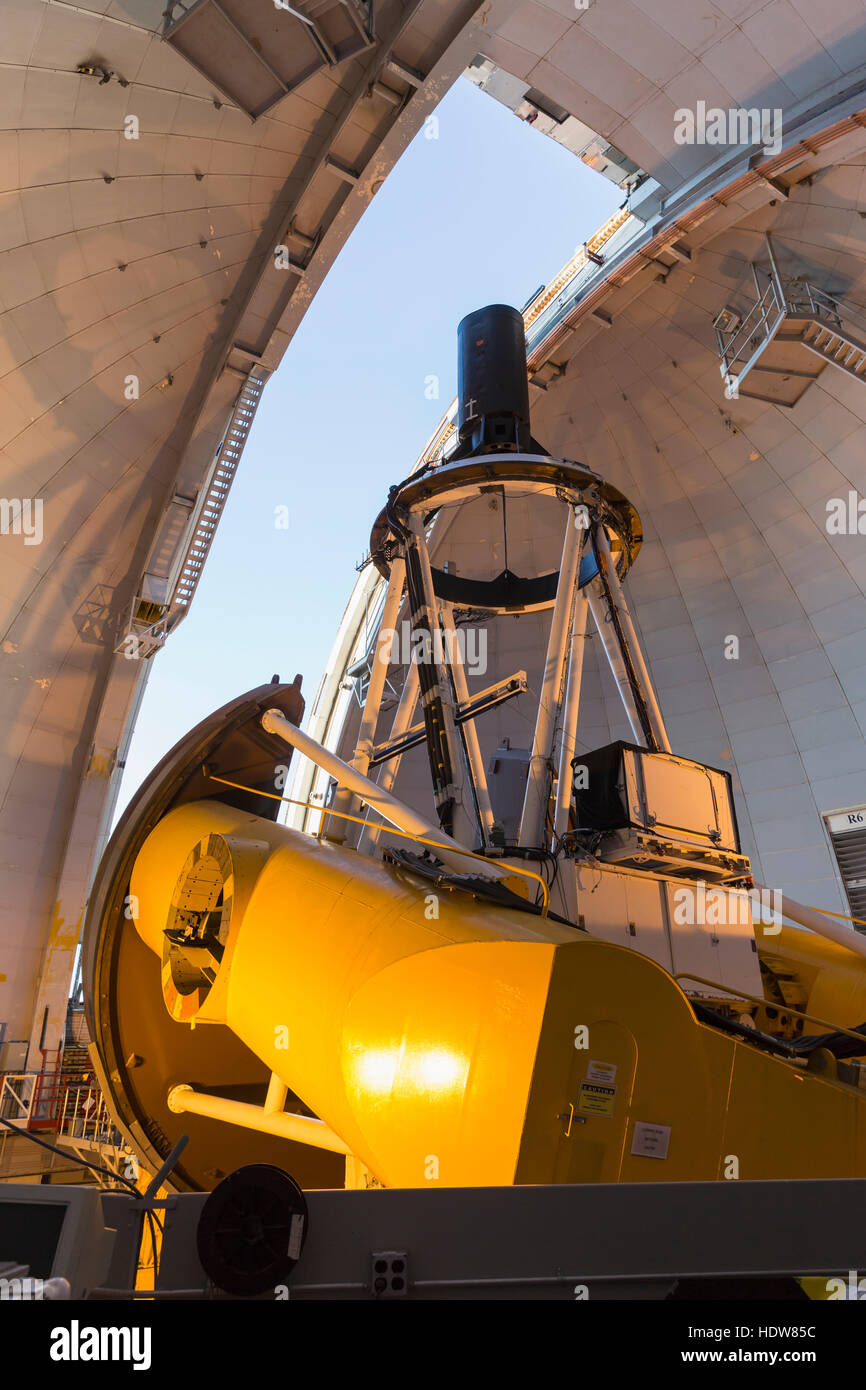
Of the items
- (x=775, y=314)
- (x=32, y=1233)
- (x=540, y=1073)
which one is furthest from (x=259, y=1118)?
(x=775, y=314)

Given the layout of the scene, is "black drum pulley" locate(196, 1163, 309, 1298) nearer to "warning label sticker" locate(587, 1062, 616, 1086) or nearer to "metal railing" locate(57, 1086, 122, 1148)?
"warning label sticker" locate(587, 1062, 616, 1086)

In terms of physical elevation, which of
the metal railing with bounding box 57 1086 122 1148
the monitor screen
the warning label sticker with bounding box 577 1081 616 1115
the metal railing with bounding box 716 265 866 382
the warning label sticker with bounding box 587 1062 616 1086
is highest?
the metal railing with bounding box 716 265 866 382

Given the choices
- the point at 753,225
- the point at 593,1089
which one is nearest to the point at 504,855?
the point at 593,1089

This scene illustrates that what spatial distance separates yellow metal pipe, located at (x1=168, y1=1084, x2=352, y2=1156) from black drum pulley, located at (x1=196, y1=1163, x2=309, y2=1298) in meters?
3.22

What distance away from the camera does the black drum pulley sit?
2812 millimetres

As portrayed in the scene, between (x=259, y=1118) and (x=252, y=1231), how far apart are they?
16.3 feet

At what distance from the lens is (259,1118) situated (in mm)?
7332

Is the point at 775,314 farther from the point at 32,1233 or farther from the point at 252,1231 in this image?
the point at 32,1233

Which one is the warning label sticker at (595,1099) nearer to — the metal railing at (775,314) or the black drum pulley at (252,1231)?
the black drum pulley at (252,1231)

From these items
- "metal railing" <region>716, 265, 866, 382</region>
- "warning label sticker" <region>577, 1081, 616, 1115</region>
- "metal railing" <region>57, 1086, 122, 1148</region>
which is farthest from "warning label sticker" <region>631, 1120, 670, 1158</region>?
"metal railing" <region>716, 265, 866, 382</region>

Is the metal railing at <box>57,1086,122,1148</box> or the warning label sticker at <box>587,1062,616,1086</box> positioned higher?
the warning label sticker at <box>587,1062,616,1086</box>

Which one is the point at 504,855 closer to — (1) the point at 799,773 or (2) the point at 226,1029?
(2) the point at 226,1029

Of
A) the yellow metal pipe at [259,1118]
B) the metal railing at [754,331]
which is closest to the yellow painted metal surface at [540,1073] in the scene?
the yellow metal pipe at [259,1118]
